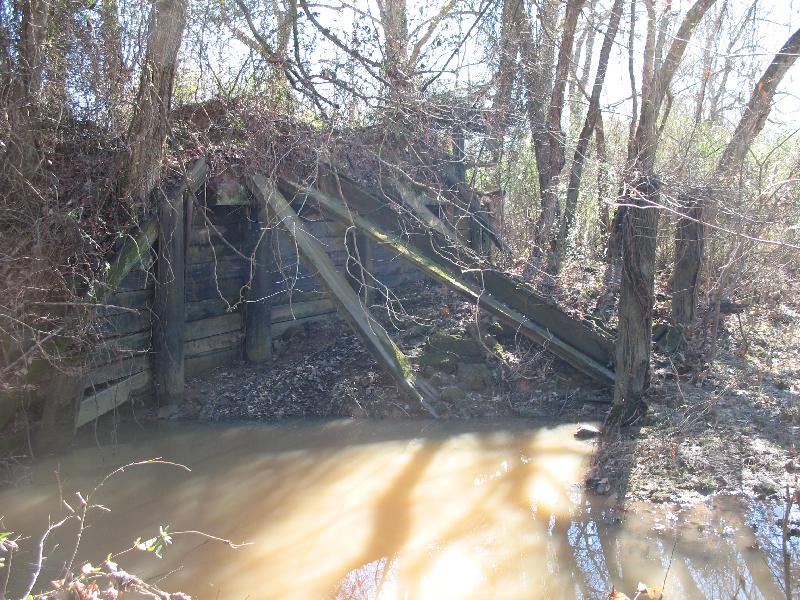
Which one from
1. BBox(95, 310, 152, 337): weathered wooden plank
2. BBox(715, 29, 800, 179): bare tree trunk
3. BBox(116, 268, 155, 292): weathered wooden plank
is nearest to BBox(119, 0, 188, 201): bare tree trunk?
BBox(116, 268, 155, 292): weathered wooden plank

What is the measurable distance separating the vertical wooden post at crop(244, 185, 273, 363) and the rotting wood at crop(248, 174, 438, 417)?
2.16 ft

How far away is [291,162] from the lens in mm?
8102

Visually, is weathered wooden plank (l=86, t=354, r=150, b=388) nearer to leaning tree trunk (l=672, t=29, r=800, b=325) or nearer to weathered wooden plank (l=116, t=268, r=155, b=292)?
weathered wooden plank (l=116, t=268, r=155, b=292)

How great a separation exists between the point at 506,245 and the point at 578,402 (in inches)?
128

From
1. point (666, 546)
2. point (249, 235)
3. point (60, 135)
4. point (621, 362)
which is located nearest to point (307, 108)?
point (249, 235)

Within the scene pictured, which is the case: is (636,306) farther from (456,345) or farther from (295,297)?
(295,297)

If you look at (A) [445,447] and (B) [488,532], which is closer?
(B) [488,532]

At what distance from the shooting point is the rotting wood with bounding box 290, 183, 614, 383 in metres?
7.34

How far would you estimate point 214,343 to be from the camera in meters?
8.20

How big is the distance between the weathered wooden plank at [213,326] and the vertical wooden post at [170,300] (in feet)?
1.53

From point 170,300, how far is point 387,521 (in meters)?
3.61

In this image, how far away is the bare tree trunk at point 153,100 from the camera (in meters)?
6.46

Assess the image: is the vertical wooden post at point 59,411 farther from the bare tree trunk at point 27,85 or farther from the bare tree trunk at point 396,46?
the bare tree trunk at point 396,46

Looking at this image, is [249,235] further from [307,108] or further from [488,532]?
[488,532]
